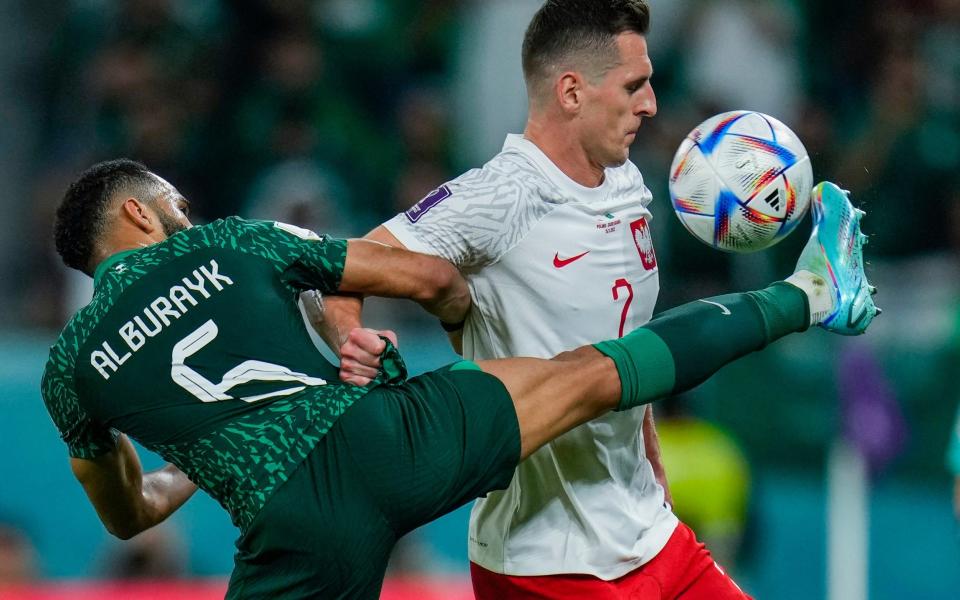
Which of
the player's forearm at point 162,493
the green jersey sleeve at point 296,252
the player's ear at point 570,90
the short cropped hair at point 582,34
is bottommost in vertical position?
the player's forearm at point 162,493

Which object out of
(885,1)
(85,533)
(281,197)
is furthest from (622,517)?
(885,1)

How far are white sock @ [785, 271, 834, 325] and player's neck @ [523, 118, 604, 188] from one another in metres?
0.62

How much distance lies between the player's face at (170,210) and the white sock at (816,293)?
1652mm

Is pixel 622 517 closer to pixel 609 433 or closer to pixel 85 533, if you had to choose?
pixel 609 433

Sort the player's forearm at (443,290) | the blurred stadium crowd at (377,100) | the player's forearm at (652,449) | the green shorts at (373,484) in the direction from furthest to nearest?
the blurred stadium crowd at (377,100), the player's forearm at (652,449), the player's forearm at (443,290), the green shorts at (373,484)

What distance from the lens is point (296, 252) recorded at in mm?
3391

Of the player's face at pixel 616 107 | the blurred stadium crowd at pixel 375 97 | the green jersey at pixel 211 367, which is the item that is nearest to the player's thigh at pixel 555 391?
the green jersey at pixel 211 367

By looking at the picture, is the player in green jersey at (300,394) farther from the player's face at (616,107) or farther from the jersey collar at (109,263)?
the player's face at (616,107)

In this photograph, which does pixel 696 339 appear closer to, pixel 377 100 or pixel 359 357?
pixel 359 357

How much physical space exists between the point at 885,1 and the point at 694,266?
2.43 meters

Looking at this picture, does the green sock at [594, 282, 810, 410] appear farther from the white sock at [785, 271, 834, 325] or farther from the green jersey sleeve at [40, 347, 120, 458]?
the green jersey sleeve at [40, 347, 120, 458]

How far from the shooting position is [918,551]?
655cm

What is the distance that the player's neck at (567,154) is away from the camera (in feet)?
12.2

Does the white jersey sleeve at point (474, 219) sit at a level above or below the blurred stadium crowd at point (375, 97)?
above
